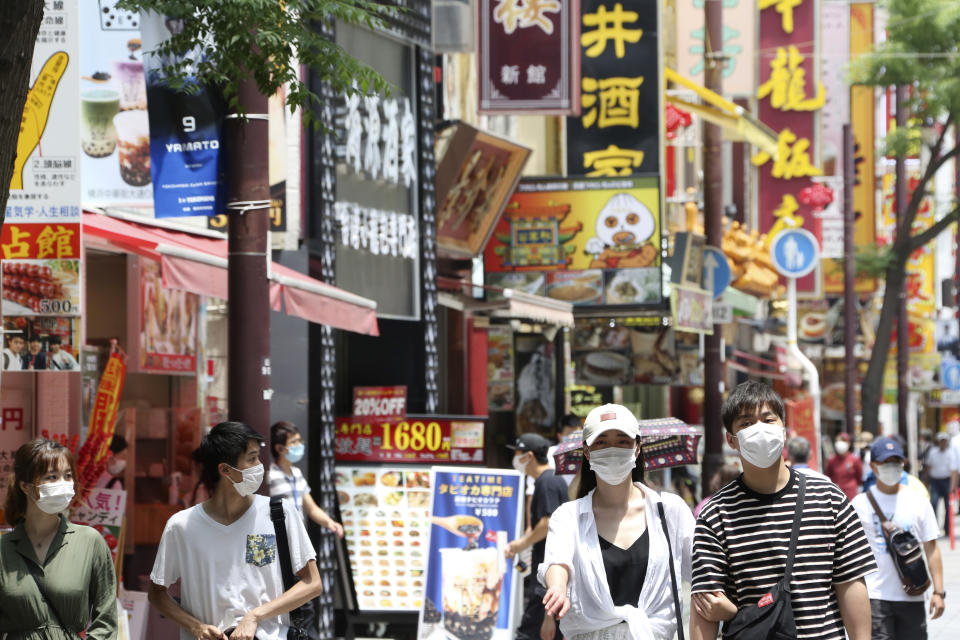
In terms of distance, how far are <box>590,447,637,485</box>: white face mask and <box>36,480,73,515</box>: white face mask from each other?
6.87 feet

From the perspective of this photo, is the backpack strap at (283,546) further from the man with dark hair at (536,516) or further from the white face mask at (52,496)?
the man with dark hair at (536,516)

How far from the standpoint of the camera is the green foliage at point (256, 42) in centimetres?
782

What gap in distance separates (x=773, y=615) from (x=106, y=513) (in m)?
5.33

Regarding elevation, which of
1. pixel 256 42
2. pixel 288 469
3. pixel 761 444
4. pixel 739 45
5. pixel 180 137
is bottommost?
pixel 288 469

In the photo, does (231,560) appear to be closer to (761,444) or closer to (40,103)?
(761,444)

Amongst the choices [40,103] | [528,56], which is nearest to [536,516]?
[40,103]

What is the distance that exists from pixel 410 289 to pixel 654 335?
8842 millimetres

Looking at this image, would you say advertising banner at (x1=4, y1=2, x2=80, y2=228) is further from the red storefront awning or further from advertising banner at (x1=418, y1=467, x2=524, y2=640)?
advertising banner at (x1=418, y1=467, x2=524, y2=640)

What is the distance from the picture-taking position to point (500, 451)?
73.4 ft

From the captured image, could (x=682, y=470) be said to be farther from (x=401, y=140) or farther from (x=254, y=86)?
(x=254, y=86)

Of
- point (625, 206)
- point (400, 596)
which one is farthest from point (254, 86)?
point (625, 206)

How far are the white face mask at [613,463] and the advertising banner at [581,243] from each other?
46.5 ft

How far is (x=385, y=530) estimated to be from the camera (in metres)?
12.9

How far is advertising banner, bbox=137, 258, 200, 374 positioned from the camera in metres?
12.9
